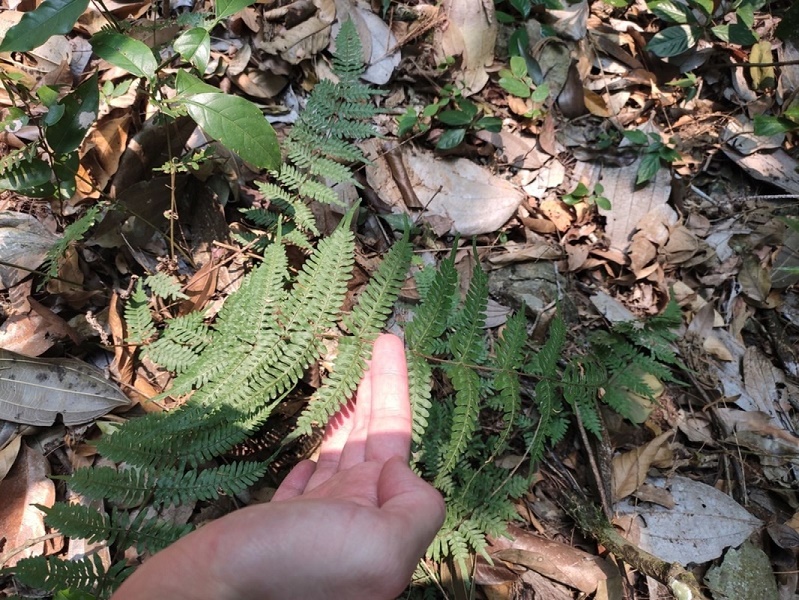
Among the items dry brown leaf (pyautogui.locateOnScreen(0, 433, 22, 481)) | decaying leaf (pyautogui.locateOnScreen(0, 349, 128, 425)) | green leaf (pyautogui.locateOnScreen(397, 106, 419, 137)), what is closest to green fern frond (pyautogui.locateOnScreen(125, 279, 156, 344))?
decaying leaf (pyautogui.locateOnScreen(0, 349, 128, 425))

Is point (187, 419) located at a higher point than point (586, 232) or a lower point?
higher

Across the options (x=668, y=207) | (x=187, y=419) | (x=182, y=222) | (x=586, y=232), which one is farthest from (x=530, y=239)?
(x=187, y=419)

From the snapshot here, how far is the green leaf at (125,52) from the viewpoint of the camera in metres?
1.97

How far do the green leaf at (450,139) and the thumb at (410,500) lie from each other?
2.34m

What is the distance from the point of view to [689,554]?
2.76 metres

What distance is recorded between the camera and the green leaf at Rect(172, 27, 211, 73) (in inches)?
79.2

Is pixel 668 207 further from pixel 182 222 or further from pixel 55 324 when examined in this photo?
pixel 55 324

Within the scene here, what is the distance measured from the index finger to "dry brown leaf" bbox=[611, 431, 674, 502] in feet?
4.90

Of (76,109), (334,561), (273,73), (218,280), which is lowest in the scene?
(218,280)

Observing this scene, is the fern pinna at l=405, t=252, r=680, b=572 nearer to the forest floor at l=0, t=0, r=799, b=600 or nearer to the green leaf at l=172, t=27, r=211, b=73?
the forest floor at l=0, t=0, r=799, b=600

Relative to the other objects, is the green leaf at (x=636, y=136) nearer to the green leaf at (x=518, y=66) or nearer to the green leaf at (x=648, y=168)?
the green leaf at (x=648, y=168)

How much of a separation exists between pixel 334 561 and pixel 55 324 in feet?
6.23

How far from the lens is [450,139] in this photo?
11.2 feet

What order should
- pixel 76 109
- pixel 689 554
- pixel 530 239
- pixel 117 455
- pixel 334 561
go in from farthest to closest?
pixel 530 239
pixel 689 554
pixel 76 109
pixel 117 455
pixel 334 561
